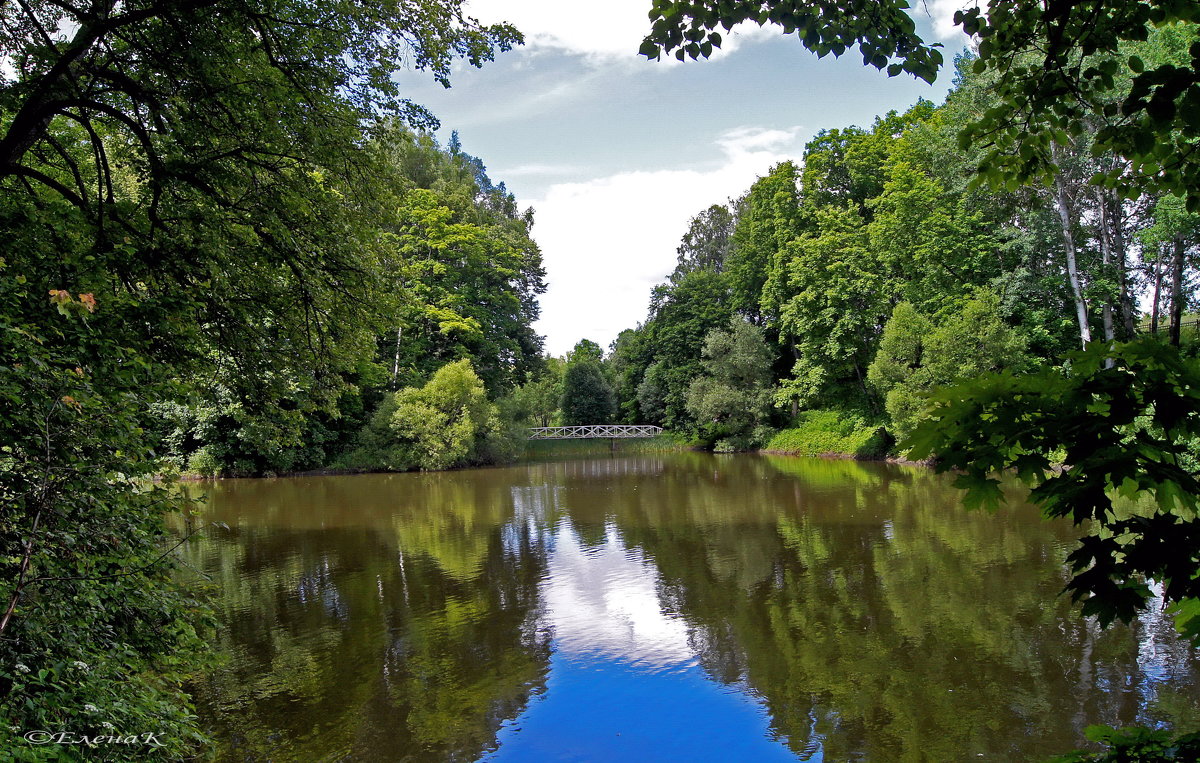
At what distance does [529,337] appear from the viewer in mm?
39438

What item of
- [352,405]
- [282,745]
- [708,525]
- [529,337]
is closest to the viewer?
[282,745]

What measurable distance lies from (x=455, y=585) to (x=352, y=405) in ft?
67.8

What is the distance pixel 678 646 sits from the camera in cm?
721

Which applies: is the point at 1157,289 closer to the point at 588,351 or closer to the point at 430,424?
the point at 430,424

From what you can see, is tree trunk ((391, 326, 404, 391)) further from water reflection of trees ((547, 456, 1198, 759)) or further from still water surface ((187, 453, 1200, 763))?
water reflection of trees ((547, 456, 1198, 759))

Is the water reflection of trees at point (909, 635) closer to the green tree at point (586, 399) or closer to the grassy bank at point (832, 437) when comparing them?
the grassy bank at point (832, 437)

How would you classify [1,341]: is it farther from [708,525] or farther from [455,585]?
A: [708,525]

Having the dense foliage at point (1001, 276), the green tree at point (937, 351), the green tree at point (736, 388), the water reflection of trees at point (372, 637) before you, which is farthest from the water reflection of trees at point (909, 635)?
the green tree at point (736, 388)

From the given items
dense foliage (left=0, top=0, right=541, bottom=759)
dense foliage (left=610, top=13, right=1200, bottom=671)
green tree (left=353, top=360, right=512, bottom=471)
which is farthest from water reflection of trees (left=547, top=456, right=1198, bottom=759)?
green tree (left=353, top=360, right=512, bottom=471)

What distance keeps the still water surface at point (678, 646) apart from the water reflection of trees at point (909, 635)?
0.03 m

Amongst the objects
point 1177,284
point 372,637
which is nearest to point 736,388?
point 1177,284

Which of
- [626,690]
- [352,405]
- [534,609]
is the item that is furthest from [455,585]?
[352,405]

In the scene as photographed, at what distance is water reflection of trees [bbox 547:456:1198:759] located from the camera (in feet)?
17.3

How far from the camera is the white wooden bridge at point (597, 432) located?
1704 inches
